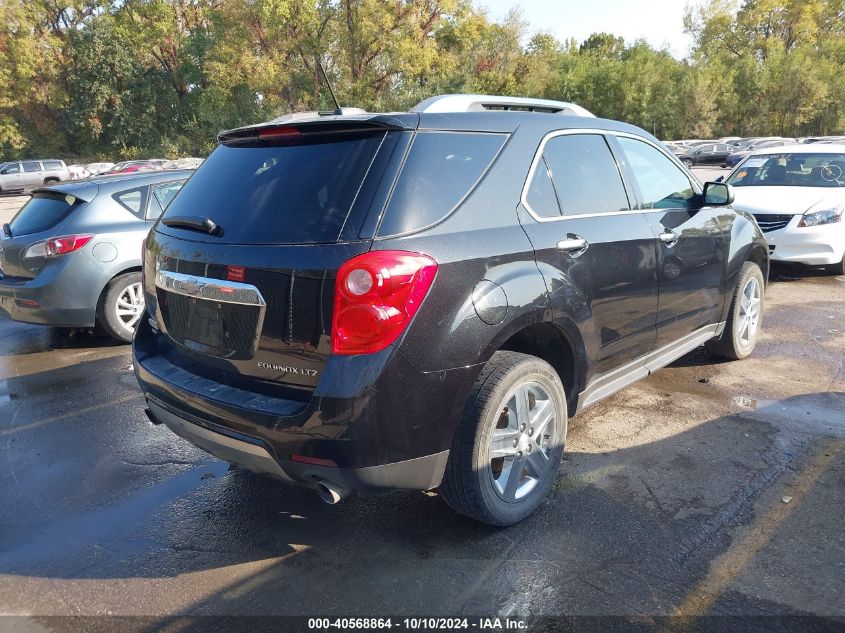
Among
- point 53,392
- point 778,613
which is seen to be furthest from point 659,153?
point 53,392

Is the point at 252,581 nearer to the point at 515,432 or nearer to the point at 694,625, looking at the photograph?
the point at 515,432

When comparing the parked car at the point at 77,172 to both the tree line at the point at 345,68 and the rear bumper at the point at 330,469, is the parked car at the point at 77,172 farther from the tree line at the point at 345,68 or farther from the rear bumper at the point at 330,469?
the rear bumper at the point at 330,469

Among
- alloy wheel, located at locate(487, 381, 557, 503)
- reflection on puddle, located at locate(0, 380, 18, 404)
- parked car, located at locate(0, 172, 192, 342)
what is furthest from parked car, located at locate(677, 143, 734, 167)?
alloy wheel, located at locate(487, 381, 557, 503)

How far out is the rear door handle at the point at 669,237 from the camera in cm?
399

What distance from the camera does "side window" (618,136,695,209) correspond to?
409 centimetres

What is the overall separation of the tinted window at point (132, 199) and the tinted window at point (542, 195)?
15.3 feet

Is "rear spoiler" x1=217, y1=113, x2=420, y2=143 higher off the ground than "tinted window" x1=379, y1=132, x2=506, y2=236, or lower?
higher

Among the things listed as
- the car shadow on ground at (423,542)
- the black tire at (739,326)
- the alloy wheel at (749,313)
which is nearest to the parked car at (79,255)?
the car shadow on ground at (423,542)

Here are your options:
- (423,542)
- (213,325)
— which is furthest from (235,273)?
(423,542)

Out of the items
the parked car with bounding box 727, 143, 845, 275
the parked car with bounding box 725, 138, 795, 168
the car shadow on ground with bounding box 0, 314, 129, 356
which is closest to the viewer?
the car shadow on ground with bounding box 0, 314, 129, 356

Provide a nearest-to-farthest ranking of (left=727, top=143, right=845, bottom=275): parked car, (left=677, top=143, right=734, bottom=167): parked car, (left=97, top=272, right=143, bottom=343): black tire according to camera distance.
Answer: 1. (left=97, top=272, right=143, bottom=343): black tire
2. (left=727, top=143, right=845, bottom=275): parked car
3. (left=677, top=143, right=734, bottom=167): parked car

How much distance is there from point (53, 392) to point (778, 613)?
5133mm

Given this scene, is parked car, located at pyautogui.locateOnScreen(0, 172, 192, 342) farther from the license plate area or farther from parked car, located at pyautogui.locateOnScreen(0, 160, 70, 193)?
parked car, located at pyautogui.locateOnScreen(0, 160, 70, 193)

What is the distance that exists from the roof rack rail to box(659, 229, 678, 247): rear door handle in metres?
0.86
